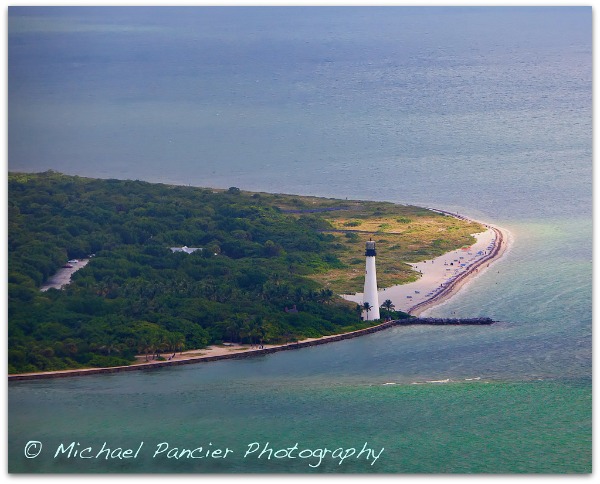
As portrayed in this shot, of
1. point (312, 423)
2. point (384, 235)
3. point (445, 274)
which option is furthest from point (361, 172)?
point (312, 423)

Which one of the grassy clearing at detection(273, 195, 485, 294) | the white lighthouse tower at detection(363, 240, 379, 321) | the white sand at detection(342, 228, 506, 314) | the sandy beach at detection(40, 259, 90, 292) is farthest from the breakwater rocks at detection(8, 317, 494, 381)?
the sandy beach at detection(40, 259, 90, 292)

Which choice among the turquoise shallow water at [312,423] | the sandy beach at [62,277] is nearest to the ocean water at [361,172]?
the turquoise shallow water at [312,423]

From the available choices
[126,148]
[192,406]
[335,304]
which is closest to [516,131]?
[126,148]

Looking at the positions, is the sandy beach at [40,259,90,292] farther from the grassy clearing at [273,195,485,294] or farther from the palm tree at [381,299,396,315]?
the palm tree at [381,299,396,315]

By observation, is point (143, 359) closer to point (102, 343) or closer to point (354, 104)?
point (102, 343)

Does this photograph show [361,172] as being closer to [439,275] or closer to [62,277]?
[439,275]

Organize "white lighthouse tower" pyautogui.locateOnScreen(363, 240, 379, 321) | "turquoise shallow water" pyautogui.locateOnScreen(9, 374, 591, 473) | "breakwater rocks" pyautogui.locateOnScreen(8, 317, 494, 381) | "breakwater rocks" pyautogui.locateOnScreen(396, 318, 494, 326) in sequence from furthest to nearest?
"white lighthouse tower" pyautogui.locateOnScreen(363, 240, 379, 321) < "breakwater rocks" pyautogui.locateOnScreen(396, 318, 494, 326) < "breakwater rocks" pyautogui.locateOnScreen(8, 317, 494, 381) < "turquoise shallow water" pyautogui.locateOnScreen(9, 374, 591, 473)

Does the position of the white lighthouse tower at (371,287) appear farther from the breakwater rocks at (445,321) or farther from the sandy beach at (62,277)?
the sandy beach at (62,277)
